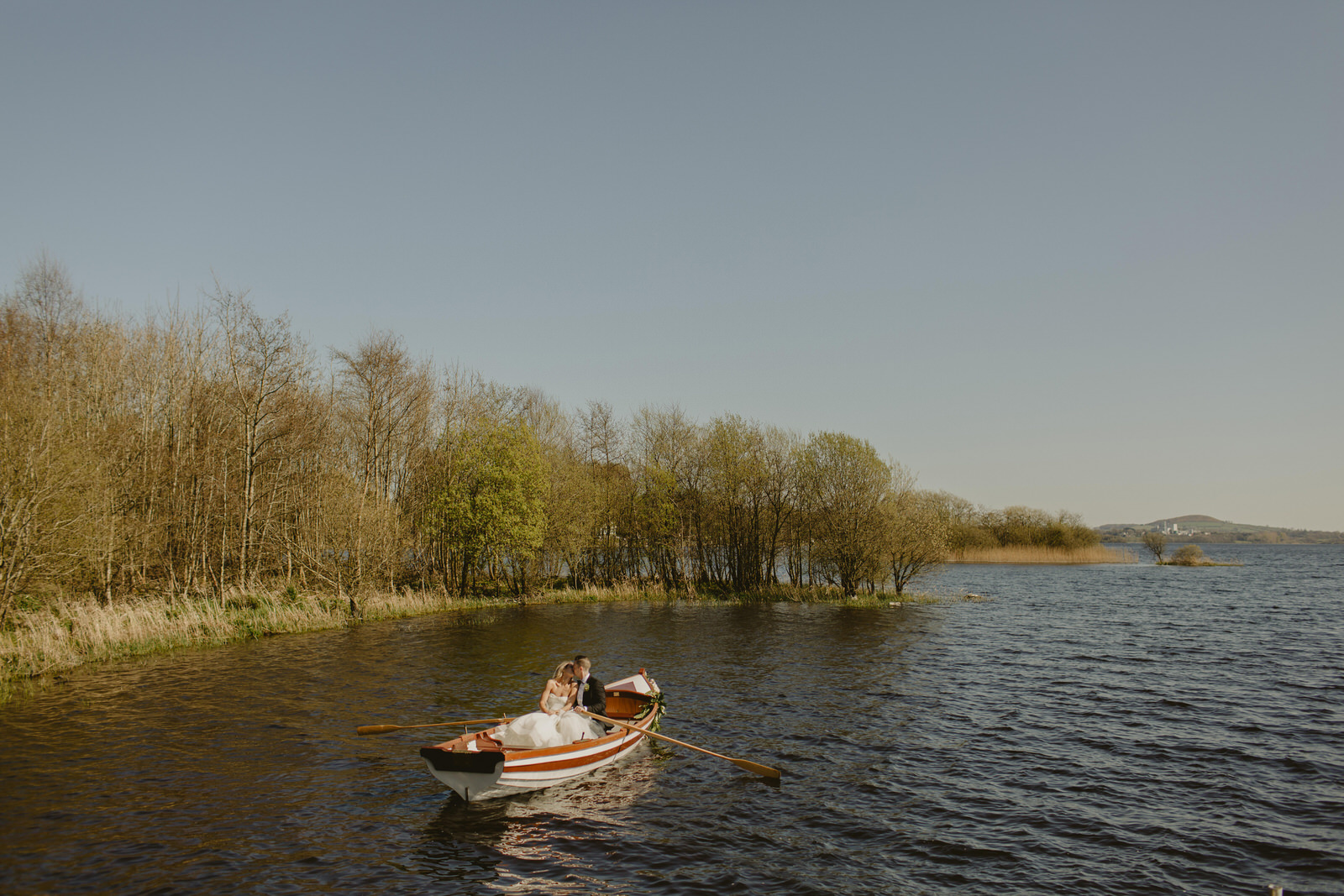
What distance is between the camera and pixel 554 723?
1311 centimetres

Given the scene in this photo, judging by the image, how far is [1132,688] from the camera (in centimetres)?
2134

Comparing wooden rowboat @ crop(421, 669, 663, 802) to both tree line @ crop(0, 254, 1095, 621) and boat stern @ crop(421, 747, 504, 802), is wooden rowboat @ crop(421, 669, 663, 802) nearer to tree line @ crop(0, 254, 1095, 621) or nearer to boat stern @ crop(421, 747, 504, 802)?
boat stern @ crop(421, 747, 504, 802)

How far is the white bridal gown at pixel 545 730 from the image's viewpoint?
496 inches

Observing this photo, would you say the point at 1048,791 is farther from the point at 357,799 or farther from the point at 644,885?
the point at 357,799

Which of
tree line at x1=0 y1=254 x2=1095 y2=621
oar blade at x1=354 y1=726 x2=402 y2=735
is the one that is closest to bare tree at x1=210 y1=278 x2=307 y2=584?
tree line at x1=0 y1=254 x2=1095 y2=621

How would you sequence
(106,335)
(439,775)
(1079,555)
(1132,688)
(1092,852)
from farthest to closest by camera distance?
(1079,555), (106,335), (1132,688), (439,775), (1092,852)

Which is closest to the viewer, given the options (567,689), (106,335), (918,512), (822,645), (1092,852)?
(1092,852)

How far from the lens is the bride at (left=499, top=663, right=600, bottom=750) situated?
497 inches

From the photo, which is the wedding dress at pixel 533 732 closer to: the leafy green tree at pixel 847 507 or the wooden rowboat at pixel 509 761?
the wooden rowboat at pixel 509 761

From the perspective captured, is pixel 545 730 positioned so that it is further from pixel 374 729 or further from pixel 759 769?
pixel 374 729

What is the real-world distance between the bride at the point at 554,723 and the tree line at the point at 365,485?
17.4 m

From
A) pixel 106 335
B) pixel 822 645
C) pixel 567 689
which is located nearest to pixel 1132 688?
pixel 822 645

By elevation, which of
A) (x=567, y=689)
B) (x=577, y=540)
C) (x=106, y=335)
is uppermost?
(x=106, y=335)

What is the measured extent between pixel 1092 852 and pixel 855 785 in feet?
13.5
